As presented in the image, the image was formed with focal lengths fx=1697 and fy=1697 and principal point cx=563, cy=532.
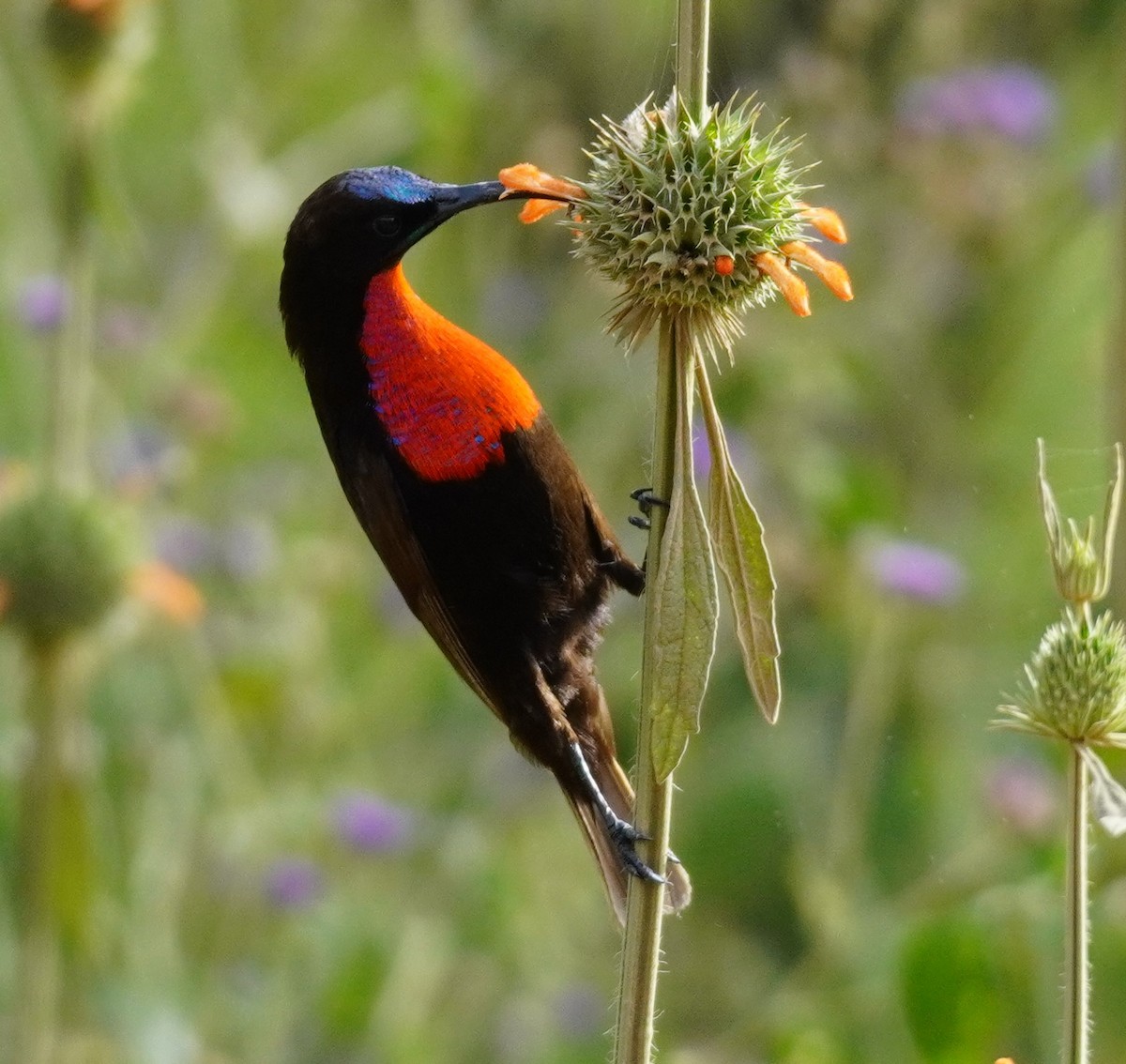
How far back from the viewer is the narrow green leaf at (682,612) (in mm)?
1068

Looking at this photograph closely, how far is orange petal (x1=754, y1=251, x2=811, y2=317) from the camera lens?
44.4 inches

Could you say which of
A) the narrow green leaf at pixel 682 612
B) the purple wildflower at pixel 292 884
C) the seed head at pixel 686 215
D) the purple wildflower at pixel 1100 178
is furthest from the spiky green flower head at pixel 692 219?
the purple wildflower at pixel 292 884

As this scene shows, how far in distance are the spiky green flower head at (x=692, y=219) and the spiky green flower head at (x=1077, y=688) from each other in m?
0.31

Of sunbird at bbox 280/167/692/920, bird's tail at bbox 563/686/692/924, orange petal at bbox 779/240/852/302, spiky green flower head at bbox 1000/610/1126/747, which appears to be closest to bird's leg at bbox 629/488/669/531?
sunbird at bbox 280/167/692/920

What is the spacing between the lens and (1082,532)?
3.88 feet

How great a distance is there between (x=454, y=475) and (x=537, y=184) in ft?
2.01

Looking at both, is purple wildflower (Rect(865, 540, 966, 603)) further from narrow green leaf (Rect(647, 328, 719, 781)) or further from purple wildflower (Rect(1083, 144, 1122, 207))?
narrow green leaf (Rect(647, 328, 719, 781))

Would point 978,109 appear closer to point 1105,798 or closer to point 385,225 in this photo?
point 385,225

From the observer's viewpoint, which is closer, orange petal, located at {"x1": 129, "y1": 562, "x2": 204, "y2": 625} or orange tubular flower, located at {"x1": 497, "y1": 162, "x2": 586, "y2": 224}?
orange tubular flower, located at {"x1": 497, "y1": 162, "x2": 586, "y2": 224}

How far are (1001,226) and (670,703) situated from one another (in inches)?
134

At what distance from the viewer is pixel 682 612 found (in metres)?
1.09

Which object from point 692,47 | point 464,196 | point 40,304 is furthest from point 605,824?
point 40,304

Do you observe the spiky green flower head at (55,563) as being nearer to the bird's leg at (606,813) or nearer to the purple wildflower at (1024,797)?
the bird's leg at (606,813)

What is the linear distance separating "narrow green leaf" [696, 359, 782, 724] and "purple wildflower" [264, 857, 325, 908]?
2506mm
